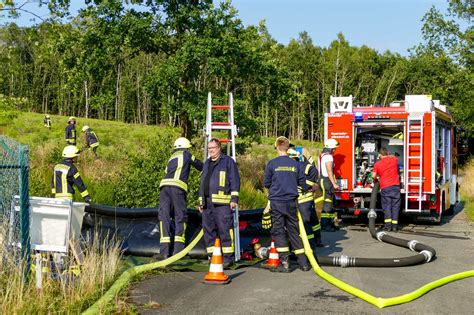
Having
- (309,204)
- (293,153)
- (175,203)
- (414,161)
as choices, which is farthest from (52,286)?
(414,161)

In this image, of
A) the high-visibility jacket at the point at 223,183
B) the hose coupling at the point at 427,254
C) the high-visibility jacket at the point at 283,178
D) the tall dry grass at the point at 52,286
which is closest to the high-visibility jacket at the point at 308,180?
the high-visibility jacket at the point at 283,178

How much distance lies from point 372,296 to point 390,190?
6688 mm

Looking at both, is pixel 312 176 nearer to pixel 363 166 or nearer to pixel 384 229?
pixel 384 229

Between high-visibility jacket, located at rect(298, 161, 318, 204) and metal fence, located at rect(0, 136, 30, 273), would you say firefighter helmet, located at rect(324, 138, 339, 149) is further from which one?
metal fence, located at rect(0, 136, 30, 273)

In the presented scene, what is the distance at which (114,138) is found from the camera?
35.5 m

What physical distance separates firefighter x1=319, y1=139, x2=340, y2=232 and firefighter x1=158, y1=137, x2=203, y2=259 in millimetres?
4338

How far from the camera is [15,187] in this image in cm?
746

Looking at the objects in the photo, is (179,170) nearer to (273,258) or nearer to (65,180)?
(65,180)

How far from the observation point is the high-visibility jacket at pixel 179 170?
9.50m

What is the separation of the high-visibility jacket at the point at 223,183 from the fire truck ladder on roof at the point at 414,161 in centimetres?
608

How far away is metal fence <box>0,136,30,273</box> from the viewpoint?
6.41 metres

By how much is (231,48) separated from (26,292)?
12.1 m

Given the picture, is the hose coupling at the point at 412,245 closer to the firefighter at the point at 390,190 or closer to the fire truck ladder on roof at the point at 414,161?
the firefighter at the point at 390,190

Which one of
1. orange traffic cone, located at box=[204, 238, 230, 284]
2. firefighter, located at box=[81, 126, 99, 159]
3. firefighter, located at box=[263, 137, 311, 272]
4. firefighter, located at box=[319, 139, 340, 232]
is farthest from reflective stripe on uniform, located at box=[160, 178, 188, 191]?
firefighter, located at box=[81, 126, 99, 159]
